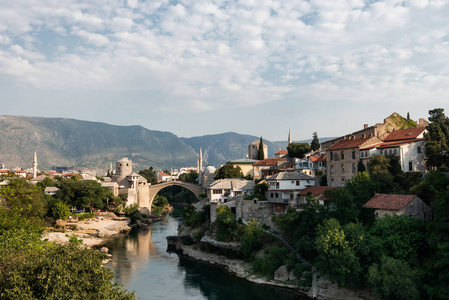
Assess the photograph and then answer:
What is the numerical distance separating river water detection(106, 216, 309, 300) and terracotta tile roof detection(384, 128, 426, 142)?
62.8 feet

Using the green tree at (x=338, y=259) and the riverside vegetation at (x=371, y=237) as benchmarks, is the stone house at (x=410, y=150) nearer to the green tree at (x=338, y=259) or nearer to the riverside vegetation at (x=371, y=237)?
the riverside vegetation at (x=371, y=237)

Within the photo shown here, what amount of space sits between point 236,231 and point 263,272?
21.6ft

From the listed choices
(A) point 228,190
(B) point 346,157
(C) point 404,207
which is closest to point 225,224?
(A) point 228,190

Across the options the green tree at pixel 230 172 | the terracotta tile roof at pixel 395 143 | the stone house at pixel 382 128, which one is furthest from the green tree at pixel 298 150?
the terracotta tile roof at pixel 395 143

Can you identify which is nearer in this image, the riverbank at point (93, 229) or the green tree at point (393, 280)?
the green tree at point (393, 280)

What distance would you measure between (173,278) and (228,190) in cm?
1550

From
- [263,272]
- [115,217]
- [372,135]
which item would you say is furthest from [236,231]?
[115,217]

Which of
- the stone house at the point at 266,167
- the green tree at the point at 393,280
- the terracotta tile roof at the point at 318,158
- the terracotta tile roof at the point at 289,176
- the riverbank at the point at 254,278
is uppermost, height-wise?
the terracotta tile roof at the point at 318,158

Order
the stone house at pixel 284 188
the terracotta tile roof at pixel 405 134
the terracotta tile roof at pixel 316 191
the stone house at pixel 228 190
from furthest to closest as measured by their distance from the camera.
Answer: the stone house at pixel 228 190 < the stone house at pixel 284 188 < the terracotta tile roof at pixel 405 134 < the terracotta tile roof at pixel 316 191

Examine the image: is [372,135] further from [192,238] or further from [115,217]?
[115,217]

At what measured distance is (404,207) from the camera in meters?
27.2

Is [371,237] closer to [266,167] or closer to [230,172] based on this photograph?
[266,167]

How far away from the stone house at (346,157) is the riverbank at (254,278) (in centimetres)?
1304

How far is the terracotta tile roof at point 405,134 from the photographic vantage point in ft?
118
